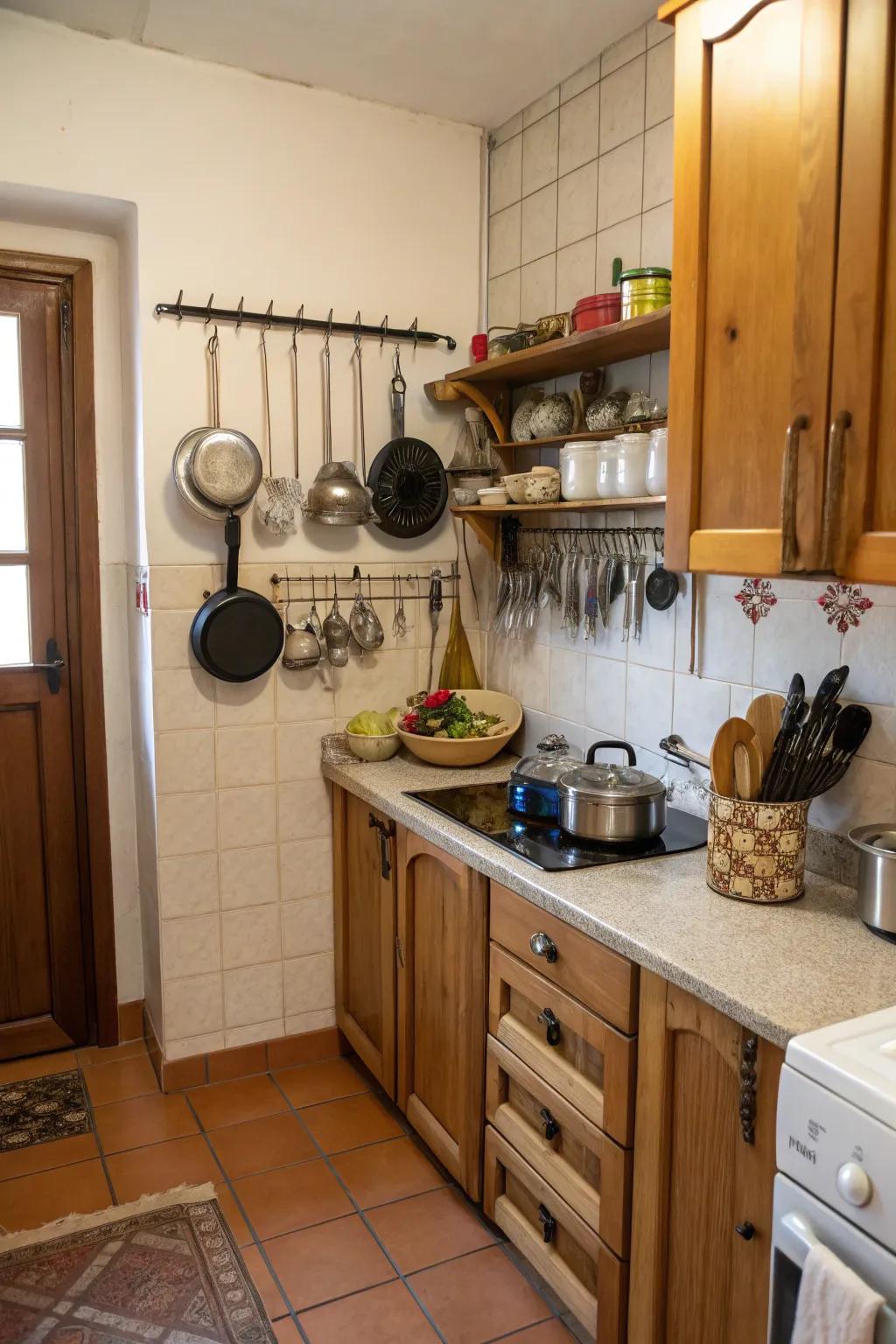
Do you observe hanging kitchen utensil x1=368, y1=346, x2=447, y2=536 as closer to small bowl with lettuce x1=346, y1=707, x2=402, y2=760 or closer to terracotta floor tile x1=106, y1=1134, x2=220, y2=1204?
small bowl with lettuce x1=346, y1=707, x2=402, y2=760

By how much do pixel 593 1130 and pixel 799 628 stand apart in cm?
91

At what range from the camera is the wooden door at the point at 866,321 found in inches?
48.4

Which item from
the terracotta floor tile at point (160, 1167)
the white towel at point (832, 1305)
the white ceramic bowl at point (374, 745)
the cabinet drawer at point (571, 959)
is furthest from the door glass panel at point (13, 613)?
the white towel at point (832, 1305)

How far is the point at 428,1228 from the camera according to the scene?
79.1 inches

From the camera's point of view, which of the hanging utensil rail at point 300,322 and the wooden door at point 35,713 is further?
the wooden door at point 35,713

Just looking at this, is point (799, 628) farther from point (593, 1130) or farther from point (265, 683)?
point (265, 683)

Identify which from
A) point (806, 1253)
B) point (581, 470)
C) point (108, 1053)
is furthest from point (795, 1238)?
point (108, 1053)

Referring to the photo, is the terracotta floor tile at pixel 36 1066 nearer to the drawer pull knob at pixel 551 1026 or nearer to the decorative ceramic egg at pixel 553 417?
the drawer pull knob at pixel 551 1026

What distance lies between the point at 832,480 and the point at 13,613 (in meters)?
2.03

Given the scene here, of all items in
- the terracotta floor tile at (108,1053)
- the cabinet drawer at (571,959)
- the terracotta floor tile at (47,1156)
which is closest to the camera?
the cabinet drawer at (571,959)

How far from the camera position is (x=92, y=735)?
266cm

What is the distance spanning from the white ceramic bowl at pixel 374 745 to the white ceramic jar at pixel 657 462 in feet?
3.16

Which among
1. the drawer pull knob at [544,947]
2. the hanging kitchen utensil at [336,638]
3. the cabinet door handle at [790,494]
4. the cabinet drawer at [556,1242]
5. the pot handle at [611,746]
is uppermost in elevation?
the cabinet door handle at [790,494]

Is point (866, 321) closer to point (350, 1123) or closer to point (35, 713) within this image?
point (350, 1123)
